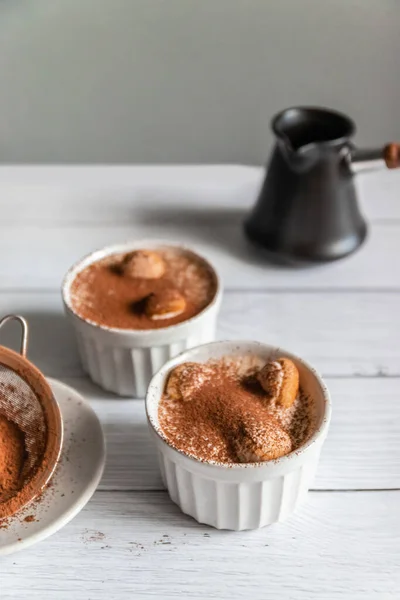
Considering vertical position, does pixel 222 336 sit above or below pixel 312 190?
below

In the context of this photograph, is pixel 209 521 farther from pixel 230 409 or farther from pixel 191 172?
pixel 191 172

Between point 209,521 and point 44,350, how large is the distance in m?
0.34

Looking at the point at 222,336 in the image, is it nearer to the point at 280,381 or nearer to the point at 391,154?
the point at 280,381

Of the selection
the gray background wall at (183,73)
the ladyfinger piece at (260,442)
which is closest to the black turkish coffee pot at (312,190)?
the ladyfinger piece at (260,442)

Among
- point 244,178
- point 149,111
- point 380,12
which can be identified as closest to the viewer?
point 244,178

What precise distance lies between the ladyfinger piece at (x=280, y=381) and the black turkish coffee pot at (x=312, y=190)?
33 centimetres

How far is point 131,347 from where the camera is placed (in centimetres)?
80

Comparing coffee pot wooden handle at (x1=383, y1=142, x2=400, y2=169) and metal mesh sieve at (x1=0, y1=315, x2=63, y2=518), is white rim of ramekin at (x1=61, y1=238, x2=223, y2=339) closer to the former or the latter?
metal mesh sieve at (x1=0, y1=315, x2=63, y2=518)

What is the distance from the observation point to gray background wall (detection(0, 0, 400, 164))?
148 centimetres

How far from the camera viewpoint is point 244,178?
1.26 m

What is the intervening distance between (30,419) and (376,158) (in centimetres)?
57

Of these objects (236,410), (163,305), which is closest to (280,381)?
(236,410)

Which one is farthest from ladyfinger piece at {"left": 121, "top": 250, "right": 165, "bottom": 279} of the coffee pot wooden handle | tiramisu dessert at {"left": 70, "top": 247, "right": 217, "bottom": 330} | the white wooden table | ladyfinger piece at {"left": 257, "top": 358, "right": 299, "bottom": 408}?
the coffee pot wooden handle

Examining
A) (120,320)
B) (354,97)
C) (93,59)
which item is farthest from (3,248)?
(354,97)
